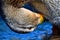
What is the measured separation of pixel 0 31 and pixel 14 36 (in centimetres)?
7

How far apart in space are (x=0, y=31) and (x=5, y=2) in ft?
0.79

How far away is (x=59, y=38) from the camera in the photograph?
0.64 meters

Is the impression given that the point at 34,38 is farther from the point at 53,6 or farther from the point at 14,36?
the point at 53,6

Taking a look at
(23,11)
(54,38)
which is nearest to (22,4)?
(23,11)

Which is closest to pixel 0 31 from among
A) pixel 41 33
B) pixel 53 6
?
pixel 41 33

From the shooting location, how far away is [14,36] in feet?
2.45

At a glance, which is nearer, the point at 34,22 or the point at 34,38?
the point at 34,22

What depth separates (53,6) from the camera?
555 millimetres

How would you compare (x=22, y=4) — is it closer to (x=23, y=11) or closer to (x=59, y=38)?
(x=23, y=11)

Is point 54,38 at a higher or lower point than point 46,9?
lower

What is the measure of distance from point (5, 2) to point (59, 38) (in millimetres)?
241

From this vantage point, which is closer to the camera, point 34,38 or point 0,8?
point 0,8

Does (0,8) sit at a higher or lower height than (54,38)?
higher

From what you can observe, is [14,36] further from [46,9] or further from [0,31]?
[46,9]
